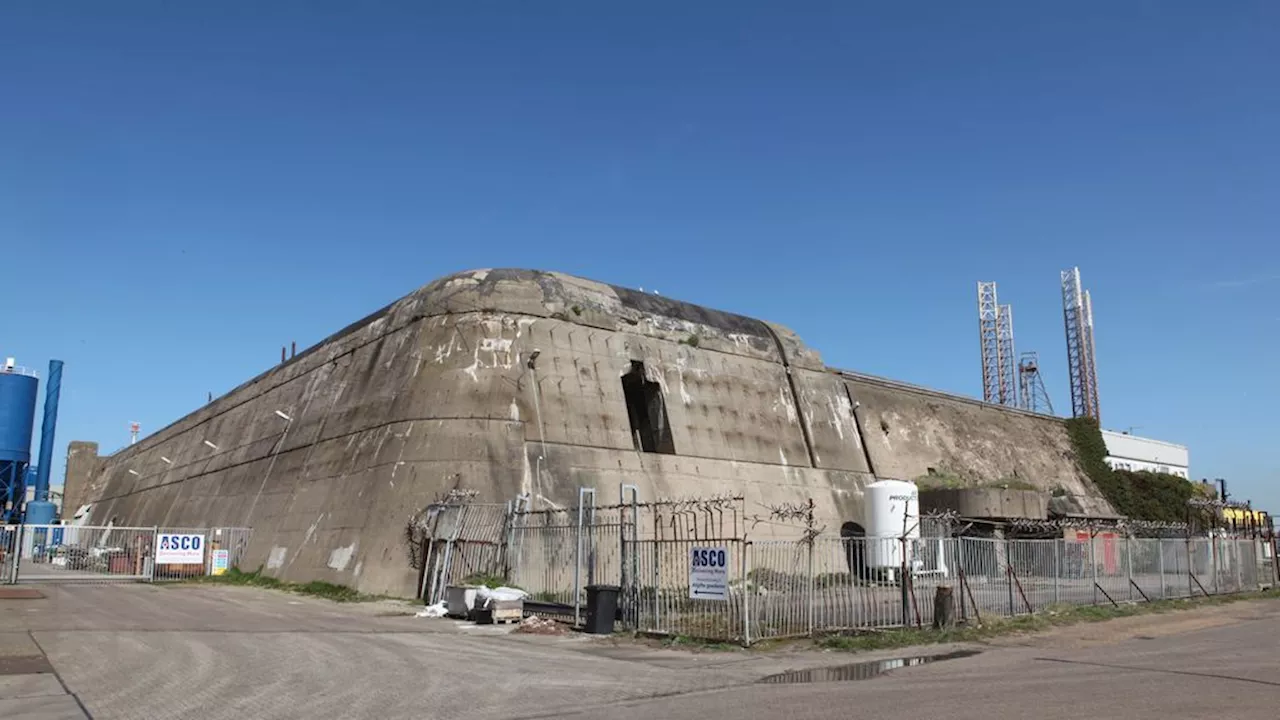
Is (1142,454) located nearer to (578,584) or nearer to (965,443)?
(965,443)

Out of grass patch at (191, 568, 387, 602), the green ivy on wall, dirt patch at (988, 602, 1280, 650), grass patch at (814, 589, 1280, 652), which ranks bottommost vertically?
dirt patch at (988, 602, 1280, 650)

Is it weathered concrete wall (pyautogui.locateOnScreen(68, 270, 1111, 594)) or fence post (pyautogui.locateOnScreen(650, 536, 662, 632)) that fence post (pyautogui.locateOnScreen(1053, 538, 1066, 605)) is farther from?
weathered concrete wall (pyautogui.locateOnScreen(68, 270, 1111, 594))

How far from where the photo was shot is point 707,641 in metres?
17.2

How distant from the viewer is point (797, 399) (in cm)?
4084

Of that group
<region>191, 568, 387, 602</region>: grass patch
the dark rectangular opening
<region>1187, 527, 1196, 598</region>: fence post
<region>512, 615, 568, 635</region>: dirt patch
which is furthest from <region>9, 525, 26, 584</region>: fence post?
<region>1187, 527, 1196, 598</region>: fence post

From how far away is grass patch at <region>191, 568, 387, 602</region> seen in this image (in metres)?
25.7

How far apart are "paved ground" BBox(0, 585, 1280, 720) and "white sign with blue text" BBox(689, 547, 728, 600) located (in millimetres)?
1444

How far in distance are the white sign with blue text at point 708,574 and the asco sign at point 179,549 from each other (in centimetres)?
2387

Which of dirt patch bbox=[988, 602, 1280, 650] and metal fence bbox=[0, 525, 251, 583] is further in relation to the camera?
metal fence bbox=[0, 525, 251, 583]

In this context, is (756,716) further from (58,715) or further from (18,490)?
(18,490)

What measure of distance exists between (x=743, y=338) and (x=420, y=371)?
51.9 feet

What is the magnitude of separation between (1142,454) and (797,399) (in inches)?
2209

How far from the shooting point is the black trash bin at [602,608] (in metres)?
19.0

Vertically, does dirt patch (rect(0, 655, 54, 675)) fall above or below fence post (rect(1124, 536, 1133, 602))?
below
